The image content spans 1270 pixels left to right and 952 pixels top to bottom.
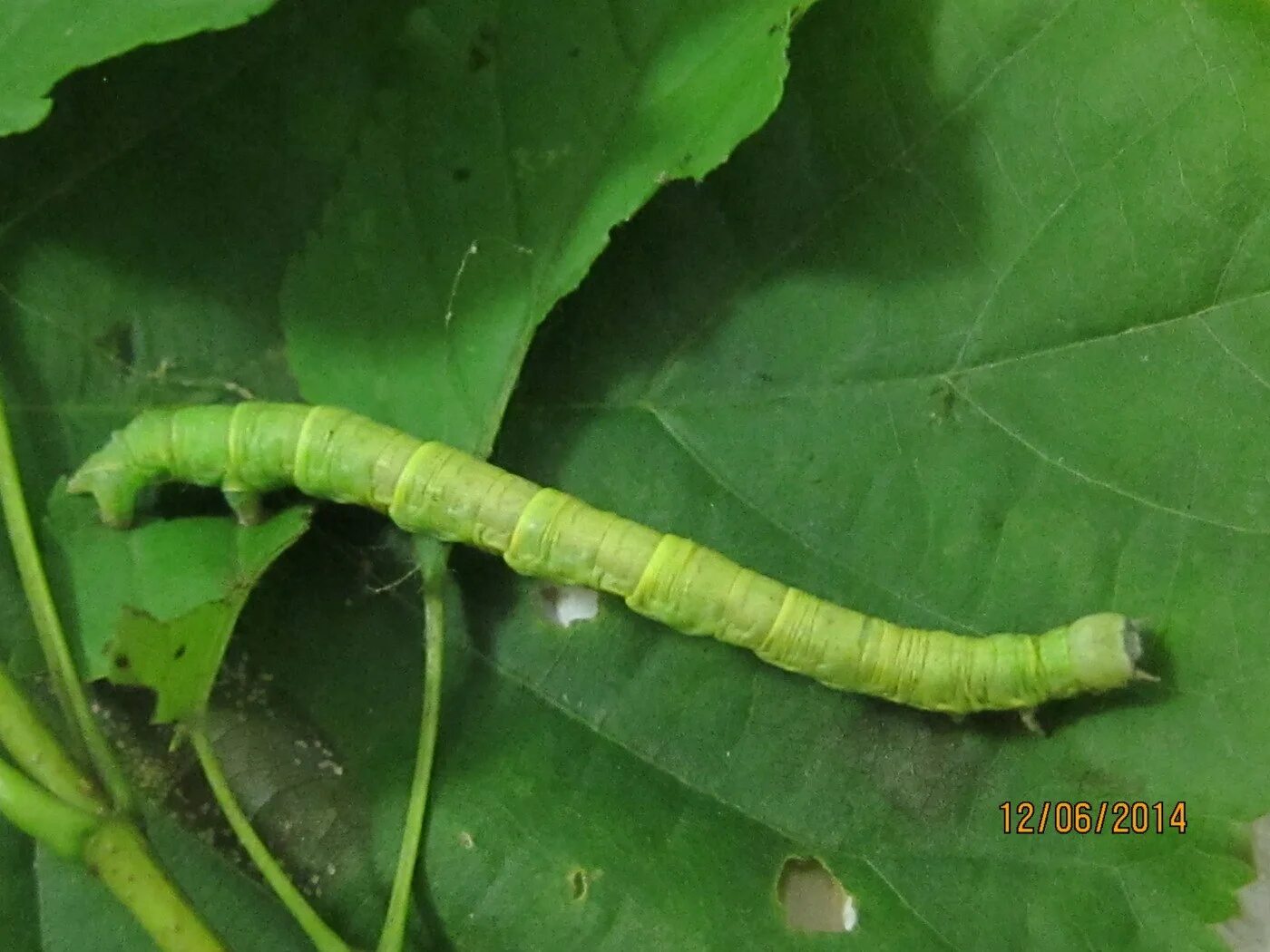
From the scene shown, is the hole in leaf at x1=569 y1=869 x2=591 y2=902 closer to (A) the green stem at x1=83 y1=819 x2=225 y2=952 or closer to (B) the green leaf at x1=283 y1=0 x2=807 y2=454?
(A) the green stem at x1=83 y1=819 x2=225 y2=952

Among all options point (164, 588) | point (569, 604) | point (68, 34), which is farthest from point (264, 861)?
point (68, 34)

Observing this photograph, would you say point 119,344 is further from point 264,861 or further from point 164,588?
point 264,861

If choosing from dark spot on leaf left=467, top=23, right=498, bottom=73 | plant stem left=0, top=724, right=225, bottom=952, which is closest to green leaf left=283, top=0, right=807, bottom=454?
dark spot on leaf left=467, top=23, right=498, bottom=73

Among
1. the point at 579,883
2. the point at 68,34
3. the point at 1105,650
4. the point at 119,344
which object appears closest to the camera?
the point at 68,34

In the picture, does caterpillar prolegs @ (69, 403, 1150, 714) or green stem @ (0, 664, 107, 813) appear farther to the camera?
caterpillar prolegs @ (69, 403, 1150, 714)

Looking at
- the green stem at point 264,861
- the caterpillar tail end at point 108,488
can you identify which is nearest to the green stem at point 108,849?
the green stem at point 264,861

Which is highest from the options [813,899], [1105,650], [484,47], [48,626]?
[484,47]

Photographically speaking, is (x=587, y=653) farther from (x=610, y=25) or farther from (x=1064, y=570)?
(x=610, y=25)
